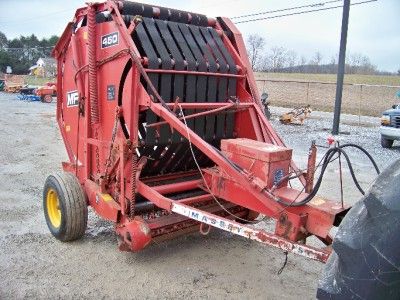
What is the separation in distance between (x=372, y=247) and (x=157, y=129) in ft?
9.22

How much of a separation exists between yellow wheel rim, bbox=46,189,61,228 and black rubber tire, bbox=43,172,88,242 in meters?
0.22

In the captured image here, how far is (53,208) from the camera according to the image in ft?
15.8

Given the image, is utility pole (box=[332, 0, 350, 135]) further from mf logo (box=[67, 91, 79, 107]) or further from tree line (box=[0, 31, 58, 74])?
tree line (box=[0, 31, 58, 74])

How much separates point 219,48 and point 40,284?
10.1ft

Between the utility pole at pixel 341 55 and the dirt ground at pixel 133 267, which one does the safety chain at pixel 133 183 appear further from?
the utility pole at pixel 341 55

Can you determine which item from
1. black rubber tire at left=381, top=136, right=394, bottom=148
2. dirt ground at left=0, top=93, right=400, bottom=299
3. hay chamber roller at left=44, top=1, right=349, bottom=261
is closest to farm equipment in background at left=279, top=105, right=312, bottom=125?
black rubber tire at left=381, top=136, right=394, bottom=148

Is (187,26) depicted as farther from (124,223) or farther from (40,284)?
(40,284)

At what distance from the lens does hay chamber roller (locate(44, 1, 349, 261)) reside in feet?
11.5

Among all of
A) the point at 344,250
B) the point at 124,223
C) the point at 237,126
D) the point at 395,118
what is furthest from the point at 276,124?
the point at 344,250

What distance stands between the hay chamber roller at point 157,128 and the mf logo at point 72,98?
2 centimetres

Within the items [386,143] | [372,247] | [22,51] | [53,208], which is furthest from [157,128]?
[22,51]

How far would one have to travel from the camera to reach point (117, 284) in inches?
147

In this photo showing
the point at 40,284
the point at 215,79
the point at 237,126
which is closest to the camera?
the point at 40,284

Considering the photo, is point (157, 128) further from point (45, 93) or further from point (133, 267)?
point (45, 93)
